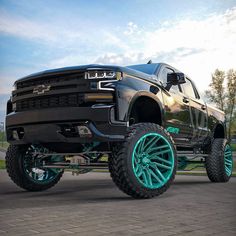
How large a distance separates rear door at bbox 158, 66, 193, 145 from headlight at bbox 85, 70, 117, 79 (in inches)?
52.9

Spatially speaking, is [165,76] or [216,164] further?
[216,164]

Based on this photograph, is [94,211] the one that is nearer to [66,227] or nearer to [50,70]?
[66,227]

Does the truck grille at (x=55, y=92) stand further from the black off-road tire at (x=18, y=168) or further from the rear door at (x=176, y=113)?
the rear door at (x=176, y=113)

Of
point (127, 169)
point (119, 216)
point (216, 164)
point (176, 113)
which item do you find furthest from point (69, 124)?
point (216, 164)

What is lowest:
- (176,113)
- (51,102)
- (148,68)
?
(176,113)

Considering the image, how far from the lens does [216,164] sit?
8.61 m

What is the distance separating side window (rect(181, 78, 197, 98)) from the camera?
26.0 feet

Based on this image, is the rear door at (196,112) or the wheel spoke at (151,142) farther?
the rear door at (196,112)

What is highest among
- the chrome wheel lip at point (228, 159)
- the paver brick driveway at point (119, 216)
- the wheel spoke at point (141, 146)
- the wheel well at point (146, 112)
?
the wheel well at point (146, 112)

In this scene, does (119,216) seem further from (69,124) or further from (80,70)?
(80,70)

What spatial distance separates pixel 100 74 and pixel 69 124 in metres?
0.78

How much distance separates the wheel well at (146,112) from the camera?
20.6 feet

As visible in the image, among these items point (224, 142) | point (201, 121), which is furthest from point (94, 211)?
point (224, 142)

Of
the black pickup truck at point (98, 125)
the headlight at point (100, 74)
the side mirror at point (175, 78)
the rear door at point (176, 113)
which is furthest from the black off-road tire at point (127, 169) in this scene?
the side mirror at point (175, 78)
